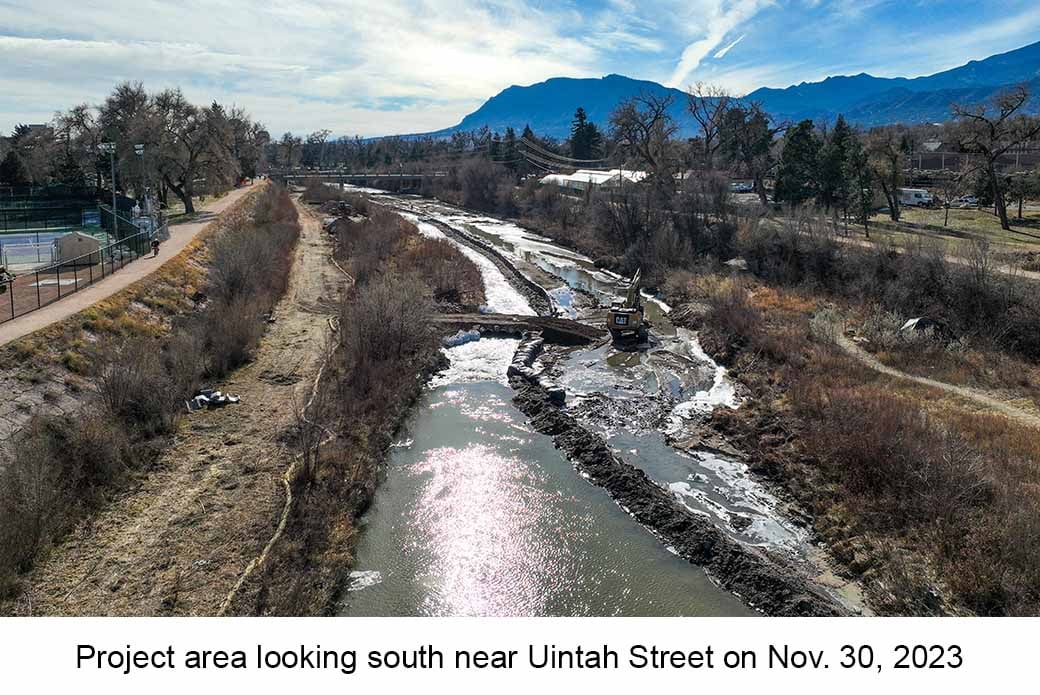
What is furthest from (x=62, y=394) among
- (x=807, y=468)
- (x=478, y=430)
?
(x=807, y=468)

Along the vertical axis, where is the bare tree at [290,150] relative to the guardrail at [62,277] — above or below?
above

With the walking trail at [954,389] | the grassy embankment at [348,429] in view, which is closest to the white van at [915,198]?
the walking trail at [954,389]

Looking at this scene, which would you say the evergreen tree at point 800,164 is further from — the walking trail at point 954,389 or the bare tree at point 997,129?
the walking trail at point 954,389

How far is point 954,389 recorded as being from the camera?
2205 centimetres

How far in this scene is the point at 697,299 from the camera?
38.0 meters

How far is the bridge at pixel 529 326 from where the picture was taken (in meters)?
32.1

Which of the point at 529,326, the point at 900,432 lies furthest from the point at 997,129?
the point at 900,432

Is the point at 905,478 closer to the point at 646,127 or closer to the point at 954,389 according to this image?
the point at 954,389

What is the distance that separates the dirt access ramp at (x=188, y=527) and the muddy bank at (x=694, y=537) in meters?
8.22

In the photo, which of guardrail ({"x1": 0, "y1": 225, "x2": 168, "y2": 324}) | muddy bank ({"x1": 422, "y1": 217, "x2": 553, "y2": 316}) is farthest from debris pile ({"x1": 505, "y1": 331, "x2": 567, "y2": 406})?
guardrail ({"x1": 0, "y1": 225, "x2": 168, "y2": 324})

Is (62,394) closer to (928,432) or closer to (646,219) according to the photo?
(928,432)

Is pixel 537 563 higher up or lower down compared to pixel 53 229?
lower down

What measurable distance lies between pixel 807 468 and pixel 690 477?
122 inches

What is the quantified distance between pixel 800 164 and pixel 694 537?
4847 centimetres
